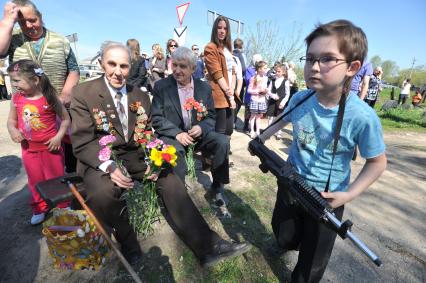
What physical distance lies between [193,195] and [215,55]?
2.06 metres

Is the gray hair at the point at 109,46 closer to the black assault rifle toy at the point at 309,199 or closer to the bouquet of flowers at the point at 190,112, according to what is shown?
the bouquet of flowers at the point at 190,112

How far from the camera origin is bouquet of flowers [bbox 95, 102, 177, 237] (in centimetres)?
210

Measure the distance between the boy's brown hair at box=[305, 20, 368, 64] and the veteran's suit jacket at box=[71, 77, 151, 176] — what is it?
5.89ft

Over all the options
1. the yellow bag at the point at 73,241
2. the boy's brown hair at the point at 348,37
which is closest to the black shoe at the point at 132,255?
the yellow bag at the point at 73,241

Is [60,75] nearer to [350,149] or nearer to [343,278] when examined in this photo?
[350,149]

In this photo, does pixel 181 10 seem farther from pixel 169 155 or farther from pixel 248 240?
pixel 248 240

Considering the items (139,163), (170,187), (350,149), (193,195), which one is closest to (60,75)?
(139,163)

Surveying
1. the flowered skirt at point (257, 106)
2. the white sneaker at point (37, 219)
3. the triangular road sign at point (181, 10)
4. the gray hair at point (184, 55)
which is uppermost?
the triangular road sign at point (181, 10)

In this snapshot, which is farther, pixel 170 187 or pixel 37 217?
pixel 37 217

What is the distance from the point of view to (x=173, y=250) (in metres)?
2.41

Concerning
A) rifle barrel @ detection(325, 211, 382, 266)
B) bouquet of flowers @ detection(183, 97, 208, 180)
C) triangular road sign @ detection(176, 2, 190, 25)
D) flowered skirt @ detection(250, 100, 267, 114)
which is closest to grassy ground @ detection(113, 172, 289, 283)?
bouquet of flowers @ detection(183, 97, 208, 180)

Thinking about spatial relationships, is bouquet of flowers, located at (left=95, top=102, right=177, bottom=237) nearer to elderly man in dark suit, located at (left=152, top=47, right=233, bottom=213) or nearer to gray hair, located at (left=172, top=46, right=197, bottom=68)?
elderly man in dark suit, located at (left=152, top=47, right=233, bottom=213)

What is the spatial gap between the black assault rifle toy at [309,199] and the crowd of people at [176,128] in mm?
147

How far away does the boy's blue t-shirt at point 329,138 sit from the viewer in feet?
5.01
